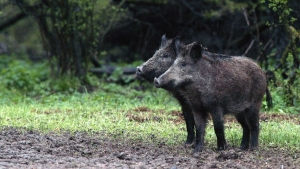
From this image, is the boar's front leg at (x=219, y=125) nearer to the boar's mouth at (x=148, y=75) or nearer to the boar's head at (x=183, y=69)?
the boar's head at (x=183, y=69)

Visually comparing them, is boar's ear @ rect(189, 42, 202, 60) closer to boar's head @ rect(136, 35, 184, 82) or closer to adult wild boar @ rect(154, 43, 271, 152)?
adult wild boar @ rect(154, 43, 271, 152)

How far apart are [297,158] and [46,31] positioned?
30.3 ft

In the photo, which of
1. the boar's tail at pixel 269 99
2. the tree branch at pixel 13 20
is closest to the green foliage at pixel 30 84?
the tree branch at pixel 13 20

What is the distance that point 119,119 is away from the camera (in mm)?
10062

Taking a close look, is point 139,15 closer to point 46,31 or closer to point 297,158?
point 46,31

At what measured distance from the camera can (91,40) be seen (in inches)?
594

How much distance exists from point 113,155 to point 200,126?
1220 millimetres

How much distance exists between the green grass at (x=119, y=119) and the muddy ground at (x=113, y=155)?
0.55 m

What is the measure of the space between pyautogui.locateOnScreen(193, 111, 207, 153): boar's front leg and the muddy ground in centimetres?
13

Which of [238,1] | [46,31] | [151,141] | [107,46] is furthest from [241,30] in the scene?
[151,141]

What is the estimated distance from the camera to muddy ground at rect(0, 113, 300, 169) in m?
6.51

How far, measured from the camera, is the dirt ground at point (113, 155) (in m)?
6.51

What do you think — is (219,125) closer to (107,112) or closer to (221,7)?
(107,112)

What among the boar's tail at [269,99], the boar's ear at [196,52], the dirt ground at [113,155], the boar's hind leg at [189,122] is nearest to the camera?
the dirt ground at [113,155]
